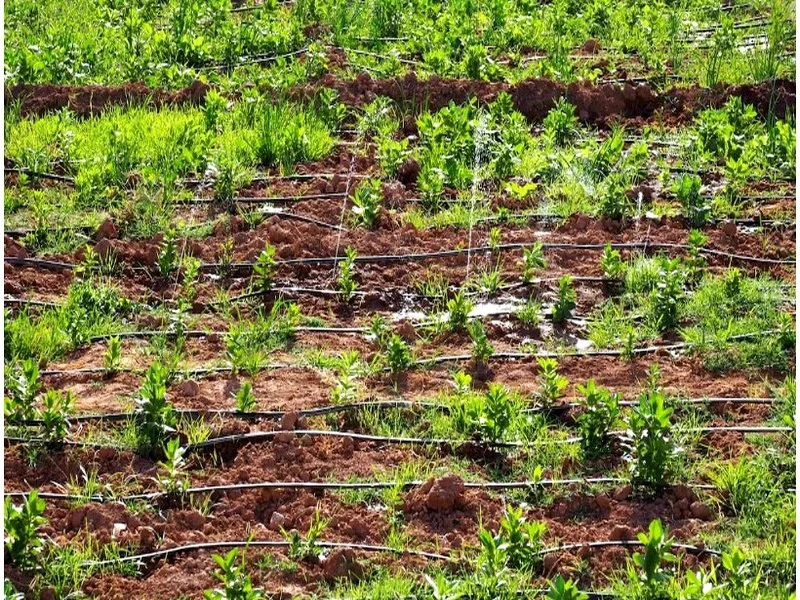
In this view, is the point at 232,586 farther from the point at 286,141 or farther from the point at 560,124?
the point at 560,124

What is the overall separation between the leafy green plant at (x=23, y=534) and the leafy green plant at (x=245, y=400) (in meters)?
1.17

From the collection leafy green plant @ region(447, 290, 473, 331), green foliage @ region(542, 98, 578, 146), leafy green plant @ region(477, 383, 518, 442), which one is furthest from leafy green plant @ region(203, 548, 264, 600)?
green foliage @ region(542, 98, 578, 146)

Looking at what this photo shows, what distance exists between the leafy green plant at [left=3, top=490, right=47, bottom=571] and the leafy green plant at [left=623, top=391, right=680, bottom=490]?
2293 millimetres

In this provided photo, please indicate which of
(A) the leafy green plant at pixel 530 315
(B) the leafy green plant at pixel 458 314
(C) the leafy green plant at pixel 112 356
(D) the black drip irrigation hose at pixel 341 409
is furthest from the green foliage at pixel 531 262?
(C) the leafy green plant at pixel 112 356

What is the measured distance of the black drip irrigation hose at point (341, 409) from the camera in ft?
18.4

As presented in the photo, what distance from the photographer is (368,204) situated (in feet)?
24.4

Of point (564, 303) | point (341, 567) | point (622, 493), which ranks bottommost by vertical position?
point (341, 567)

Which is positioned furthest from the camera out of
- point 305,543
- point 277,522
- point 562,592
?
point 277,522

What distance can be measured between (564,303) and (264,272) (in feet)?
5.17

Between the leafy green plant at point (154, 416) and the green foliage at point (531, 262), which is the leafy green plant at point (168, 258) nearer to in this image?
the leafy green plant at point (154, 416)

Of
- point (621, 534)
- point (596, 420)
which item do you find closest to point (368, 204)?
point (596, 420)

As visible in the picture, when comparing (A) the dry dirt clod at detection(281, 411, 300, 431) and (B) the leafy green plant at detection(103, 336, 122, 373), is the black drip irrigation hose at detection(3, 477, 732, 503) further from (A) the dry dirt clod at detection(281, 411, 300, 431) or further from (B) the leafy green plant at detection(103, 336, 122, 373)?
(B) the leafy green plant at detection(103, 336, 122, 373)

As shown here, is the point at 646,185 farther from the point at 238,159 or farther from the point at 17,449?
the point at 17,449

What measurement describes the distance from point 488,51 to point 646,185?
260 centimetres
